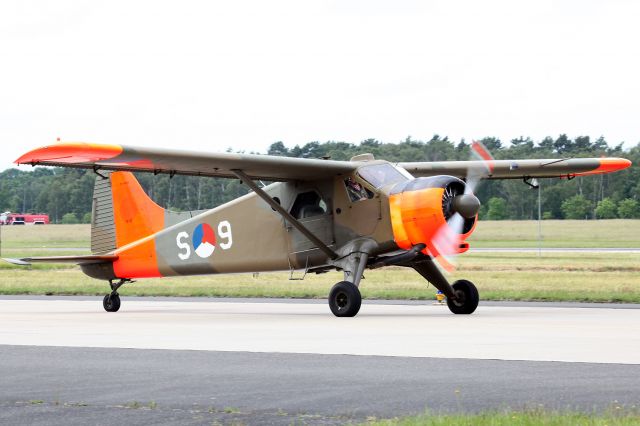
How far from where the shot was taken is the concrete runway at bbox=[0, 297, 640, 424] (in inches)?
362

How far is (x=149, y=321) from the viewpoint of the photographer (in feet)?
67.3

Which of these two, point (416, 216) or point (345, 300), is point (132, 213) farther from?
point (416, 216)

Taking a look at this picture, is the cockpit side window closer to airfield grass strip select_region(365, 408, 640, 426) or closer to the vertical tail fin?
the vertical tail fin

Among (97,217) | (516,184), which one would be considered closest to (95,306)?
(97,217)

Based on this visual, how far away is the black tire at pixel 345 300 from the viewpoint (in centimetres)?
1995

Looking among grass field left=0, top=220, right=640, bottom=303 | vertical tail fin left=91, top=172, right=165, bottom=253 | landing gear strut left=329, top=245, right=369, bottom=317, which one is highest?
vertical tail fin left=91, top=172, right=165, bottom=253

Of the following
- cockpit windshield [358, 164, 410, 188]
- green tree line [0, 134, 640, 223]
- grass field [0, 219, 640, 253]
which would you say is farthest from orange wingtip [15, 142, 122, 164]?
green tree line [0, 134, 640, 223]

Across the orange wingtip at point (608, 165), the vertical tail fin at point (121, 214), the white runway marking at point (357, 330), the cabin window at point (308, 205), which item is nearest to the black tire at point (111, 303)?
the white runway marking at point (357, 330)

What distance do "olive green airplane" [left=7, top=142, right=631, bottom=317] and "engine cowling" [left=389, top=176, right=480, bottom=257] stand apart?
2cm

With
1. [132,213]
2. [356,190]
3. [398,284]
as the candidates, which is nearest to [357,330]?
[356,190]

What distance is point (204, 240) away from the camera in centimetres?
2394

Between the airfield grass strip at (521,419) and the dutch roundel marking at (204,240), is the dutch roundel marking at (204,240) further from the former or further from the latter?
the airfield grass strip at (521,419)

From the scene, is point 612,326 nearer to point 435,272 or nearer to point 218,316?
point 435,272

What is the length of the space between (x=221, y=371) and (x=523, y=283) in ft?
70.6
